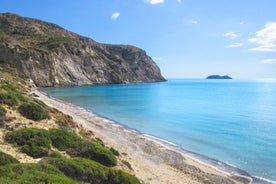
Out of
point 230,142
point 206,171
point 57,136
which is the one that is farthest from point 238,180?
point 57,136

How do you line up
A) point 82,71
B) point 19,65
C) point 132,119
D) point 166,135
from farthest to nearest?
point 82,71
point 19,65
point 132,119
point 166,135

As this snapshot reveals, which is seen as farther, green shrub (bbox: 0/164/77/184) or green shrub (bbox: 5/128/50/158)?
green shrub (bbox: 5/128/50/158)

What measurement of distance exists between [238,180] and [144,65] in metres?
176

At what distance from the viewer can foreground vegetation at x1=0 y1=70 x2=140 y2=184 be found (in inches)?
315

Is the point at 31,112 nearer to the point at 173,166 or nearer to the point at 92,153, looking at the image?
the point at 92,153

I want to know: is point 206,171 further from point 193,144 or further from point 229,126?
point 229,126

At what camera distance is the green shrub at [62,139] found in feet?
45.3

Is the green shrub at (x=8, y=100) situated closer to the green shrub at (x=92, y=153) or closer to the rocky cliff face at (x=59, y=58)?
the green shrub at (x=92, y=153)

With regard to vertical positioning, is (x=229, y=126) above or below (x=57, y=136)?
below

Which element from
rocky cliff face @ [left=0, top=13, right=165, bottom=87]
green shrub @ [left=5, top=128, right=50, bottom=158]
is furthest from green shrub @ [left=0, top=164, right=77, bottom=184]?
rocky cliff face @ [left=0, top=13, right=165, bottom=87]

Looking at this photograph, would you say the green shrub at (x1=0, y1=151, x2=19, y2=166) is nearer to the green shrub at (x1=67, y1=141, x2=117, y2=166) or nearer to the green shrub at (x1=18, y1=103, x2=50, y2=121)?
the green shrub at (x1=67, y1=141, x2=117, y2=166)

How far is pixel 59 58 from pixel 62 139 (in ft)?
323

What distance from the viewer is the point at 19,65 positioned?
88.4m

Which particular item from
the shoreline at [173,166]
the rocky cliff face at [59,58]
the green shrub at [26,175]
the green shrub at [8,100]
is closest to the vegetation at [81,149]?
the shoreline at [173,166]
